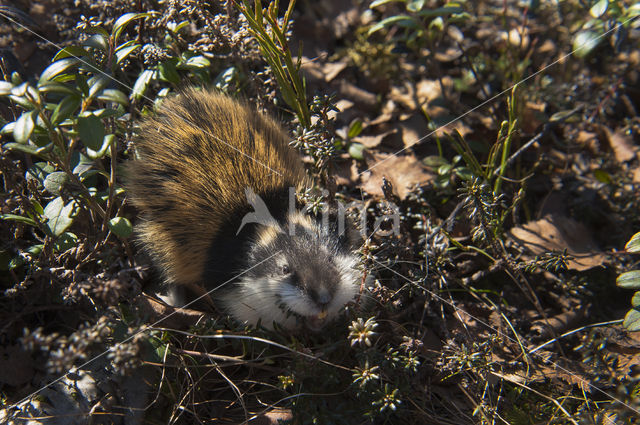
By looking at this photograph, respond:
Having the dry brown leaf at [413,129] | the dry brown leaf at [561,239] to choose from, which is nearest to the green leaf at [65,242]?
the dry brown leaf at [413,129]

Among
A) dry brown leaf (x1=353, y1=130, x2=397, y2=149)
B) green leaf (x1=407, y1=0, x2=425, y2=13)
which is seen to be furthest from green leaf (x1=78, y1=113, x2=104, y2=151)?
green leaf (x1=407, y1=0, x2=425, y2=13)

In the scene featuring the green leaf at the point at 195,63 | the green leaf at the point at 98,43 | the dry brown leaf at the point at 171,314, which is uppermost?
the green leaf at the point at 98,43

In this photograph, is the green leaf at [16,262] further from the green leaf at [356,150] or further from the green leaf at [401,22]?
the green leaf at [401,22]

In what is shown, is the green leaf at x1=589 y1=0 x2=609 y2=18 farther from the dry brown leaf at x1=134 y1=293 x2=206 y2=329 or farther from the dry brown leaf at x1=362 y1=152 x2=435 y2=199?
the dry brown leaf at x1=134 y1=293 x2=206 y2=329

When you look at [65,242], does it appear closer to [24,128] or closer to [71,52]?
[24,128]

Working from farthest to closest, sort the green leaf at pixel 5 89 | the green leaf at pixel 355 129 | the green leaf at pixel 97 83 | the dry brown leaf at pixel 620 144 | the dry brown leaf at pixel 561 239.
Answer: the dry brown leaf at pixel 620 144, the green leaf at pixel 355 129, the dry brown leaf at pixel 561 239, the green leaf at pixel 97 83, the green leaf at pixel 5 89

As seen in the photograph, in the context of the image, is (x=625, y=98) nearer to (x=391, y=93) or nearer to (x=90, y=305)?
(x=391, y=93)
